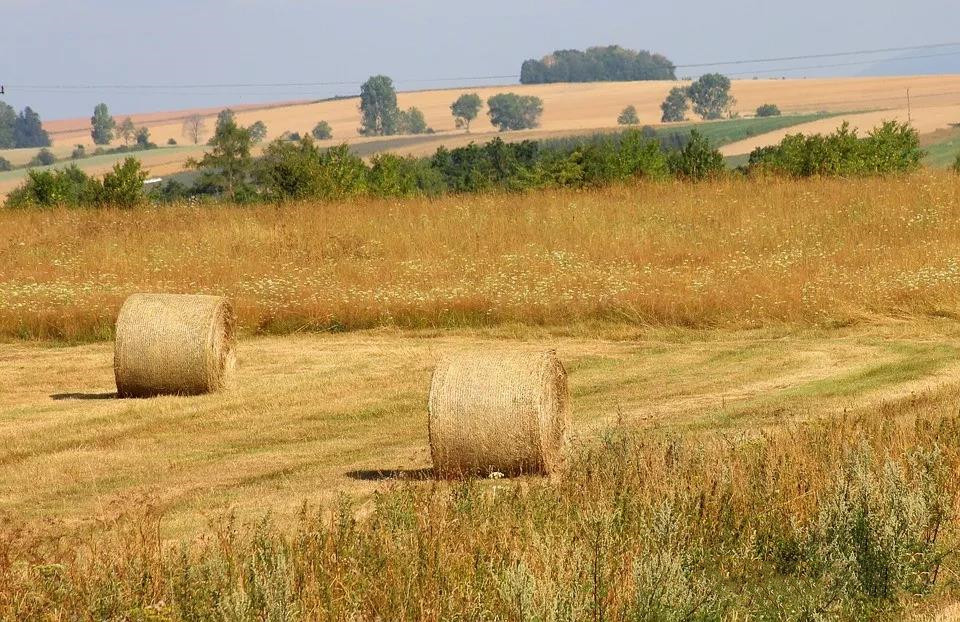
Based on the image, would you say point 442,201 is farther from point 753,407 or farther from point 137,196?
point 753,407

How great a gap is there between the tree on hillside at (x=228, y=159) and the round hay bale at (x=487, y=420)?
74794 mm

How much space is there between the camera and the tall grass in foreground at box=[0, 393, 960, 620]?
24.0 feet

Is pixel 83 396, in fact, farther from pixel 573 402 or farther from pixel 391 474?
pixel 391 474

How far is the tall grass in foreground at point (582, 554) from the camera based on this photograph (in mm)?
7301

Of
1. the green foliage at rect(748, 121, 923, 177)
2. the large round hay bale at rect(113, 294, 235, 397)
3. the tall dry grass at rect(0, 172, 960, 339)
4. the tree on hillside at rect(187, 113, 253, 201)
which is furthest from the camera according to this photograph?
the tree on hillside at rect(187, 113, 253, 201)

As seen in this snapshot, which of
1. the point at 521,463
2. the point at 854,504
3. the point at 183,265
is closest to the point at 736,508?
the point at 854,504

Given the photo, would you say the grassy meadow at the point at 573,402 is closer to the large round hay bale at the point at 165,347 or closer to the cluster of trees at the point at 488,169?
the large round hay bale at the point at 165,347

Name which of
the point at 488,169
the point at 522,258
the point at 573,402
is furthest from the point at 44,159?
the point at 573,402

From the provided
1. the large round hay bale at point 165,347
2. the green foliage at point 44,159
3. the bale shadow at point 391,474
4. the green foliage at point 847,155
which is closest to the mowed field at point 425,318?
the bale shadow at point 391,474

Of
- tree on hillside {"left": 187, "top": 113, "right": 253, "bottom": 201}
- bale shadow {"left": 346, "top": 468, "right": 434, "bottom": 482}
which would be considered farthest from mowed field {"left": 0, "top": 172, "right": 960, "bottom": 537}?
tree on hillside {"left": 187, "top": 113, "right": 253, "bottom": 201}

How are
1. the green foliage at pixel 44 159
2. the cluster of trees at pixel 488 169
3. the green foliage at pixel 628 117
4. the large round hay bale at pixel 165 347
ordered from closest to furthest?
1. the large round hay bale at pixel 165 347
2. the cluster of trees at pixel 488 169
3. the green foliage at pixel 628 117
4. the green foliage at pixel 44 159

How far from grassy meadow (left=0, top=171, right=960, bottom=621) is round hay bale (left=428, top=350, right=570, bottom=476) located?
33 centimetres

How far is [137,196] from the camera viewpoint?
1650 inches

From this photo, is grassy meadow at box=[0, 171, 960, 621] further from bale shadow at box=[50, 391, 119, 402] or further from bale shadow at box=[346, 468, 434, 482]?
bale shadow at box=[50, 391, 119, 402]
